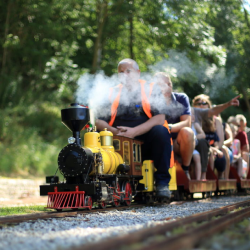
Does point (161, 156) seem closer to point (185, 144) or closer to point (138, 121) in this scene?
point (138, 121)

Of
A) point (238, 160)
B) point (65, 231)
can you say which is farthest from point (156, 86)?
point (238, 160)

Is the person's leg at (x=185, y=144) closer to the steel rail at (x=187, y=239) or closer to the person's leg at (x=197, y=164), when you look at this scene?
the person's leg at (x=197, y=164)

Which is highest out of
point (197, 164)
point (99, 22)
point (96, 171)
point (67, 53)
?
point (99, 22)

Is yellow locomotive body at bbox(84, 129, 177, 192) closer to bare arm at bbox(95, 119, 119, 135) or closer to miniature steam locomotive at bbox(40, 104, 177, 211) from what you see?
miniature steam locomotive at bbox(40, 104, 177, 211)

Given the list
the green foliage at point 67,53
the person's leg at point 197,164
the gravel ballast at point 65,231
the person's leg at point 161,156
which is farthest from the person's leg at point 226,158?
the gravel ballast at point 65,231

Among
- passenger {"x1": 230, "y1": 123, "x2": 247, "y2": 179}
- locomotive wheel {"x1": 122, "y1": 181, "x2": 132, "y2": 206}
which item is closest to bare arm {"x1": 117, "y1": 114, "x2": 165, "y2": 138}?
locomotive wheel {"x1": 122, "y1": 181, "x2": 132, "y2": 206}

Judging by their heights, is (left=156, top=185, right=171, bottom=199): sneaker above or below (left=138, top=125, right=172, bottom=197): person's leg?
below

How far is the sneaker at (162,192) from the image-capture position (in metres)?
5.70

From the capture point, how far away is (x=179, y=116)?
6.66 meters

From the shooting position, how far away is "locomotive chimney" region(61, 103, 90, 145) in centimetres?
510

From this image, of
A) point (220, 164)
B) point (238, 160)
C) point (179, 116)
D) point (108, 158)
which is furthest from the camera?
point (238, 160)

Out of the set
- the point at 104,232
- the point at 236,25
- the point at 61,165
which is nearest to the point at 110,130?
the point at 61,165

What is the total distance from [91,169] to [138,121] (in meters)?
1.25

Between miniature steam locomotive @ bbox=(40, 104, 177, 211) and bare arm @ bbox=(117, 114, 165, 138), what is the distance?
14cm
